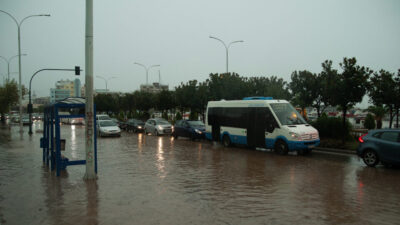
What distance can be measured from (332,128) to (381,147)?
7840 mm

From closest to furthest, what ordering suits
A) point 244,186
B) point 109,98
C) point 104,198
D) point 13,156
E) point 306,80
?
point 104,198
point 244,186
point 13,156
point 306,80
point 109,98

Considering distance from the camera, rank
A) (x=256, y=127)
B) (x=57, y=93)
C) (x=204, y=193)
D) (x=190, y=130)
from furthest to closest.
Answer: (x=57, y=93)
(x=190, y=130)
(x=256, y=127)
(x=204, y=193)

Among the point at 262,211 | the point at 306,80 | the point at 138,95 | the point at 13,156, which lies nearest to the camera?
the point at 262,211

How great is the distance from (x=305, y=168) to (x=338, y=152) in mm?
5696

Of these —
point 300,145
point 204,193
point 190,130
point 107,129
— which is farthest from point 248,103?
point 107,129

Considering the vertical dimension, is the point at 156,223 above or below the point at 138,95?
below

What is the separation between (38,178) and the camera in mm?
10648

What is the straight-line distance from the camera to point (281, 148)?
52.7 ft

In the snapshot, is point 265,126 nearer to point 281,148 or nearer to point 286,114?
point 286,114

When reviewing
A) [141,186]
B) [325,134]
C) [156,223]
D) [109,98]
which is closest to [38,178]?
[141,186]

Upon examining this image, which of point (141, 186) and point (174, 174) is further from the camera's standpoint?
point (174, 174)

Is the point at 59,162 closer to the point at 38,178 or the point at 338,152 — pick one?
the point at 38,178

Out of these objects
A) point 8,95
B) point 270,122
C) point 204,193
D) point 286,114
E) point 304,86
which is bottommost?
point 204,193

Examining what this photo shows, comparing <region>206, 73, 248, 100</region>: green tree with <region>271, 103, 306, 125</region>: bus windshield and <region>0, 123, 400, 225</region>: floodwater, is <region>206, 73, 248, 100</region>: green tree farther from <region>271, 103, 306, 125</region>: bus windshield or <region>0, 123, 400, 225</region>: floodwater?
<region>0, 123, 400, 225</region>: floodwater
